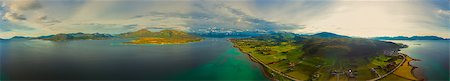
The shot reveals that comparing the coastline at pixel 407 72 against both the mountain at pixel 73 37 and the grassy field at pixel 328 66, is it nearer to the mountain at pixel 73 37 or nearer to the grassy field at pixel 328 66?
the grassy field at pixel 328 66

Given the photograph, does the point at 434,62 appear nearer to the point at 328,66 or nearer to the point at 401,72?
the point at 401,72

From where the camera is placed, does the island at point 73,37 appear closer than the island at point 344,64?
No

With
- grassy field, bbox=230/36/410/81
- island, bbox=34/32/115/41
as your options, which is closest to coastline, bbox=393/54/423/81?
grassy field, bbox=230/36/410/81

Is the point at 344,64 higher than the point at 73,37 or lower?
lower

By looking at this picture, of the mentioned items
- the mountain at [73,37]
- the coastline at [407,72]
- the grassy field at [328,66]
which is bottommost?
the coastline at [407,72]

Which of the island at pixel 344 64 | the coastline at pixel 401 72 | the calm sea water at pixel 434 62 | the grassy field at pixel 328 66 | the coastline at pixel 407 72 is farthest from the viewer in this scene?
the calm sea water at pixel 434 62

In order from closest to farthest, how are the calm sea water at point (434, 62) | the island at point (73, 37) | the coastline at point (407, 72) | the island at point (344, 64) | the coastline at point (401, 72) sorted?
1. the island at point (344, 64)
2. the coastline at point (401, 72)
3. the coastline at point (407, 72)
4. the calm sea water at point (434, 62)
5. the island at point (73, 37)

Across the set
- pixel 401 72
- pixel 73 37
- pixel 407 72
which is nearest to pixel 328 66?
pixel 401 72

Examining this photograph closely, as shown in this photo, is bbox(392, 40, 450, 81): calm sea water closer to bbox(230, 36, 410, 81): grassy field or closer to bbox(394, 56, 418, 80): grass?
bbox(394, 56, 418, 80): grass

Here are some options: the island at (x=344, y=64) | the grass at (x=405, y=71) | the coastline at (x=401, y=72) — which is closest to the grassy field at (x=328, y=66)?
the island at (x=344, y=64)

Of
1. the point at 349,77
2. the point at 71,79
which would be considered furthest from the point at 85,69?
the point at 349,77

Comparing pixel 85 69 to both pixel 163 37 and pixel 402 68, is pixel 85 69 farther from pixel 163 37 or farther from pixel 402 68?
pixel 163 37
